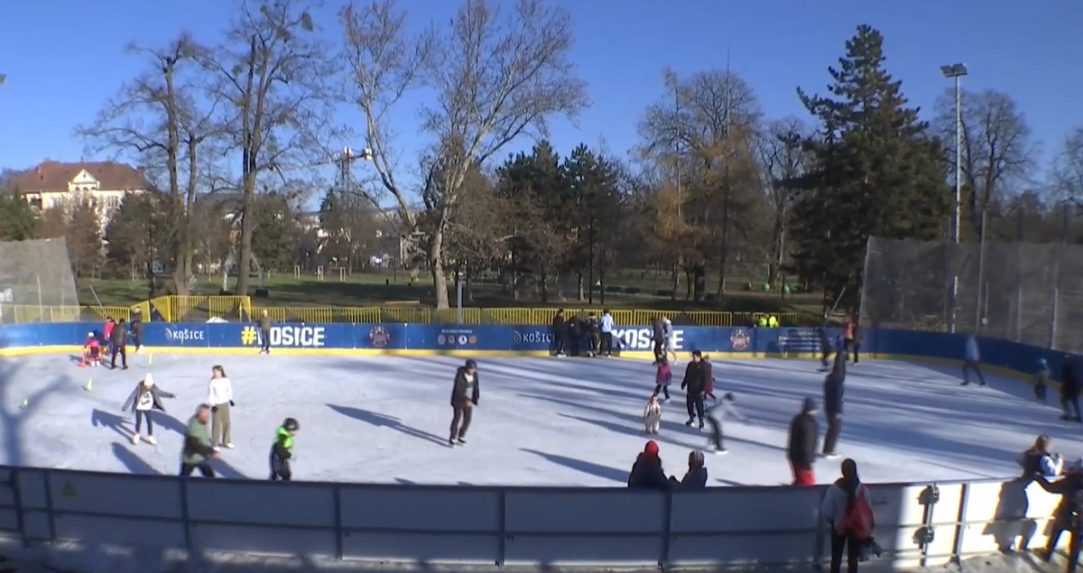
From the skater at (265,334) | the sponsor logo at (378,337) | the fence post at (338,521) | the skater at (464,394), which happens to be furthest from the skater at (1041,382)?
the skater at (265,334)

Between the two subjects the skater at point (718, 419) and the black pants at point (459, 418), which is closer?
the skater at point (718, 419)

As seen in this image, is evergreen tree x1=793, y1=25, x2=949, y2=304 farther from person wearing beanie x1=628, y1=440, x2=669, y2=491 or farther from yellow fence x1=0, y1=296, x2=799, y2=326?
person wearing beanie x1=628, y1=440, x2=669, y2=491

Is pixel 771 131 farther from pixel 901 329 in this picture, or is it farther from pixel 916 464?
pixel 916 464

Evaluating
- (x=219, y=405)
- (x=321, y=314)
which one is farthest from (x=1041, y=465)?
(x=321, y=314)

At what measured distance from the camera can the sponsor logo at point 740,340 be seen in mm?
25438

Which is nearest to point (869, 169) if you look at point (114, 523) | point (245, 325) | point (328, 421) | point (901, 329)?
point (901, 329)

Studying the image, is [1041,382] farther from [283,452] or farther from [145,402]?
[145,402]

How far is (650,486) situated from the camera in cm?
848

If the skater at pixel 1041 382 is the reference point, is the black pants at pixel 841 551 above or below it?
below

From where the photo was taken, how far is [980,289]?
2472cm

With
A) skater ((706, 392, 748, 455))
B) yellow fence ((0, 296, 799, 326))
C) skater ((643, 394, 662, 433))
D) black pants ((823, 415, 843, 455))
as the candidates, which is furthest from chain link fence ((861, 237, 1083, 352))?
skater ((706, 392, 748, 455))

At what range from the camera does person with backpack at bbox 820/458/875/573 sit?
7.31 meters

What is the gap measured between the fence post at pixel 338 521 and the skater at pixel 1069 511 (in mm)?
6668

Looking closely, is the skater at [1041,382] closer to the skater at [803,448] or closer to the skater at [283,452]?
the skater at [803,448]
